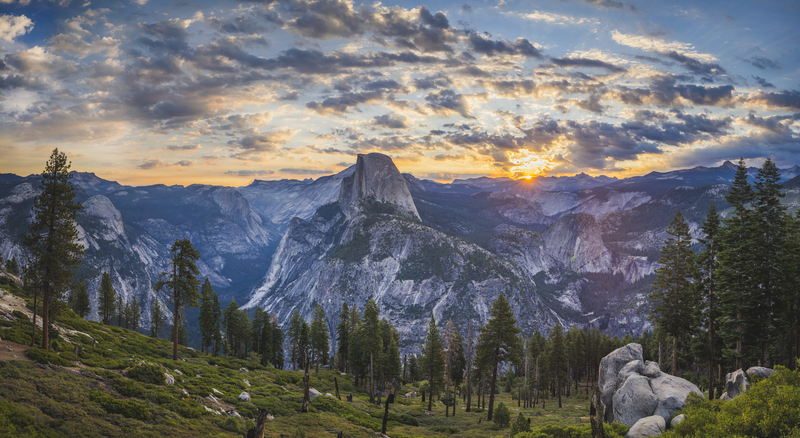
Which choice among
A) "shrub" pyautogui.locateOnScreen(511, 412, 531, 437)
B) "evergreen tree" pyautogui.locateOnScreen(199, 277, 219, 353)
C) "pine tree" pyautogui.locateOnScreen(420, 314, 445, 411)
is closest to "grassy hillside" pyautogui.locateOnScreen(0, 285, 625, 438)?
"shrub" pyautogui.locateOnScreen(511, 412, 531, 437)

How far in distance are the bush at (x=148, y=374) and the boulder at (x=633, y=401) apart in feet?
131

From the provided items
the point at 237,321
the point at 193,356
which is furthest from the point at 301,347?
the point at 193,356

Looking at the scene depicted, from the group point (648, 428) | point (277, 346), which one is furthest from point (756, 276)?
point (277, 346)

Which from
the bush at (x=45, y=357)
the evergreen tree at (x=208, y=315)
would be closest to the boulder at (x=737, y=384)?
the bush at (x=45, y=357)

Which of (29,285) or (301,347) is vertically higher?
(29,285)

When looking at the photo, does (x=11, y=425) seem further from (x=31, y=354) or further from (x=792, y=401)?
(x=792, y=401)

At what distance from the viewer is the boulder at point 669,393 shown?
30750 mm

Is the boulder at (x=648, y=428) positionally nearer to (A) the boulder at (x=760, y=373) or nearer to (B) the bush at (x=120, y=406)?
(A) the boulder at (x=760, y=373)

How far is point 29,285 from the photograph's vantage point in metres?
32.0

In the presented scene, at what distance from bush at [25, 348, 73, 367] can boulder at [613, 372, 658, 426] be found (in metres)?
45.6

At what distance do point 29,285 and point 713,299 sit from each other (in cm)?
6849

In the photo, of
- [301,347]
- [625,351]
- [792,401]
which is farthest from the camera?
[301,347]

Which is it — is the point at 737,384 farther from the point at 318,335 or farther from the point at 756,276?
the point at 318,335

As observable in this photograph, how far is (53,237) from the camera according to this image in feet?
106
